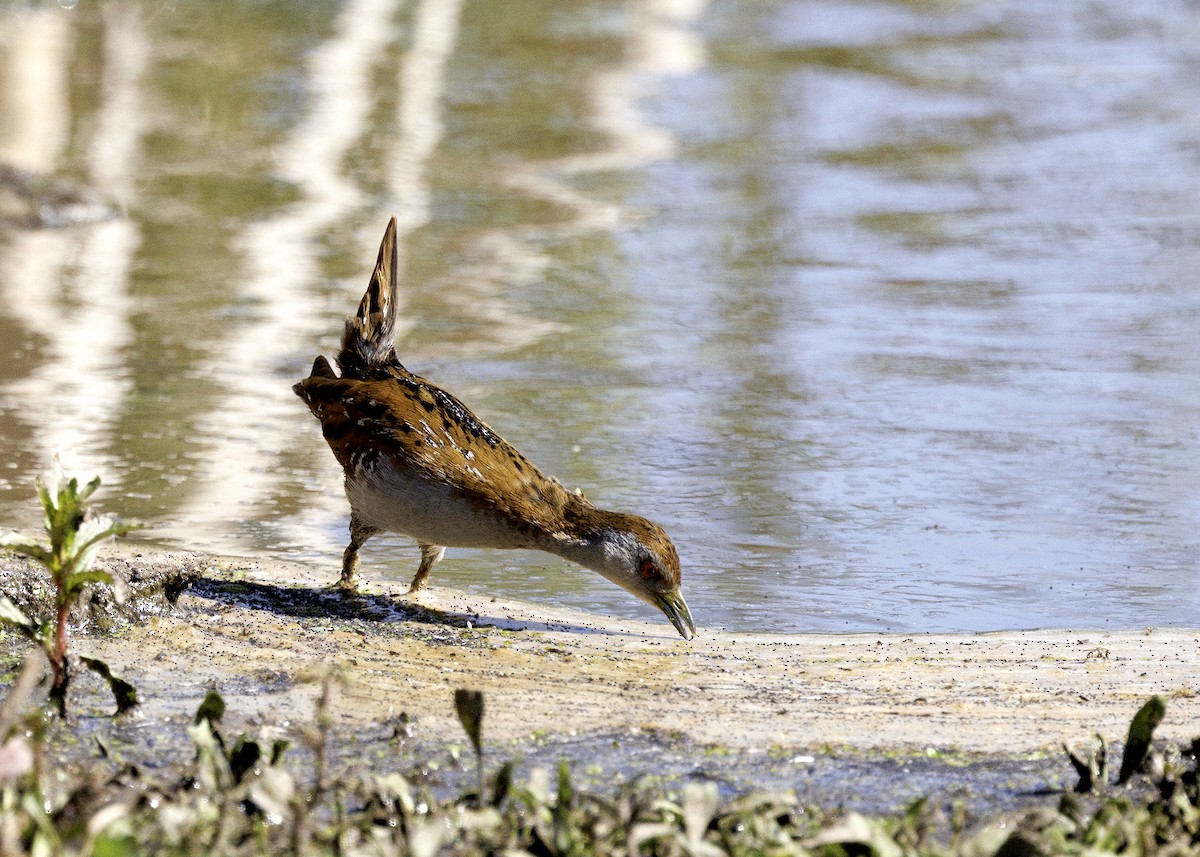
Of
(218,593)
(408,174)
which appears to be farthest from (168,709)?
(408,174)

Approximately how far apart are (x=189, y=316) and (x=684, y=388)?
3089 mm

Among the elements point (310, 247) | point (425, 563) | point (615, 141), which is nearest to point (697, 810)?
point (425, 563)

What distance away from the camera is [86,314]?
34.6 feet

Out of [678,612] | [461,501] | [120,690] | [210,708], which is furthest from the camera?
[461,501]

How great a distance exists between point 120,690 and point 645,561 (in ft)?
6.62

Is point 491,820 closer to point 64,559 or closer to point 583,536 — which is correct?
point 64,559

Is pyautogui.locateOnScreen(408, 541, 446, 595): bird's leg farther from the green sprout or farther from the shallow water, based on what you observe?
the green sprout

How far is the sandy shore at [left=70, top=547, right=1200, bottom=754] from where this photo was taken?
464 cm

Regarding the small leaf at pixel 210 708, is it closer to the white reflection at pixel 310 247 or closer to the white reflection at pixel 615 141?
the white reflection at pixel 310 247

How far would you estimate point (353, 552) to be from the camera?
20.7 ft

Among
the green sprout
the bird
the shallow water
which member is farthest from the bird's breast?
the green sprout

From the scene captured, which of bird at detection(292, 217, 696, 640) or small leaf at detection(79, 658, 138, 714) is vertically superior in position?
bird at detection(292, 217, 696, 640)

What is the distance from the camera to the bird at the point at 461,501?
5957mm

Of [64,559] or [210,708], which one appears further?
[64,559]
